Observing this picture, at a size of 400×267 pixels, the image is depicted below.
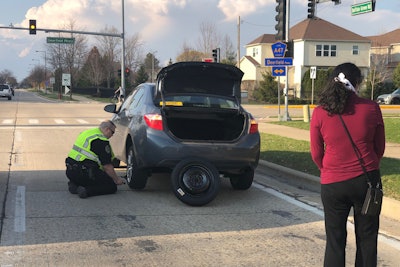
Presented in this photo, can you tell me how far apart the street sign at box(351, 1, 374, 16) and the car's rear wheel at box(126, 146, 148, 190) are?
49.3ft

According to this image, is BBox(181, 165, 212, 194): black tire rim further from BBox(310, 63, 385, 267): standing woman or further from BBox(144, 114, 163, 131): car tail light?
BBox(310, 63, 385, 267): standing woman

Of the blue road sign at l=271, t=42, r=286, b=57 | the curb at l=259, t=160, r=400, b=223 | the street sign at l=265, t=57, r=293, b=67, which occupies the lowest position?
the curb at l=259, t=160, r=400, b=223

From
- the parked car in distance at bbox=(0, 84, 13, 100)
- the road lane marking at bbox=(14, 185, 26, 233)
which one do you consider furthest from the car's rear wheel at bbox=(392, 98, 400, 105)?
the road lane marking at bbox=(14, 185, 26, 233)

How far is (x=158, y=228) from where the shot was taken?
523 centimetres

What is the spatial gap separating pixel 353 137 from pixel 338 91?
35 cm

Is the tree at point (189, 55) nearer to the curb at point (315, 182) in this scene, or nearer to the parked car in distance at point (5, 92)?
the parked car in distance at point (5, 92)

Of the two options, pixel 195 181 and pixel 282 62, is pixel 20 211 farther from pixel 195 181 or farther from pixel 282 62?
pixel 282 62

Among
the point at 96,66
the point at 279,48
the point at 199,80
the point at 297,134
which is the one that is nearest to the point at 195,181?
the point at 199,80

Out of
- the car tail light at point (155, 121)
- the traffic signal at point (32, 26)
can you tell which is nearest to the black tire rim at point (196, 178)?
the car tail light at point (155, 121)

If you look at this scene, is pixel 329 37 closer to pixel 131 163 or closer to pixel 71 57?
pixel 71 57

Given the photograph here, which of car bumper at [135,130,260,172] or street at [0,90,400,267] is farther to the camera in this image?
car bumper at [135,130,260,172]

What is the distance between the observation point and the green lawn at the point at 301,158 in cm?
700

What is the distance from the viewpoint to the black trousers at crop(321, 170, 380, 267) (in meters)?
3.20

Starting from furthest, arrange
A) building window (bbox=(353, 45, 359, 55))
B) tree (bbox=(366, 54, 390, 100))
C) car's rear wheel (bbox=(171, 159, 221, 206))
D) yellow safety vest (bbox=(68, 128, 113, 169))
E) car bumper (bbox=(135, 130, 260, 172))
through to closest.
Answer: building window (bbox=(353, 45, 359, 55))
tree (bbox=(366, 54, 390, 100))
yellow safety vest (bbox=(68, 128, 113, 169))
car bumper (bbox=(135, 130, 260, 172))
car's rear wheel (bbox=(171, 159, 221, 206))
